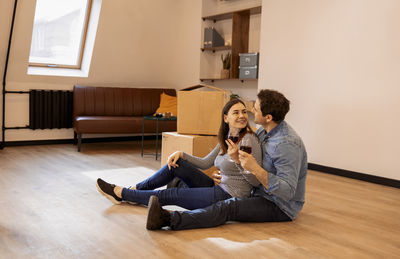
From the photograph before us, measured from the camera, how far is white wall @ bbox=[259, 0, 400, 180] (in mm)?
4059

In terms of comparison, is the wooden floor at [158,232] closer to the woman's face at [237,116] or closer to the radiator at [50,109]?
the woman's face at [237,116]

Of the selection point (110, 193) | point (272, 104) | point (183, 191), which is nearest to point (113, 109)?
point (110, 193)

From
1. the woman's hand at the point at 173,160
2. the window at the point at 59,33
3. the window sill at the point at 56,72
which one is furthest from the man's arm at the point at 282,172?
the window at the point at 59,33

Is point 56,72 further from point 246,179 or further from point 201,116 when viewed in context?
point 246,179

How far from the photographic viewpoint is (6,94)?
5.76 meters

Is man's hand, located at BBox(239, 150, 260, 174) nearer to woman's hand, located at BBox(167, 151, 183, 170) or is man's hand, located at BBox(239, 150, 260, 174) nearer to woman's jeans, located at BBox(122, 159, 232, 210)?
woman's jeans, located at BBox(122, 159, 232, 210)

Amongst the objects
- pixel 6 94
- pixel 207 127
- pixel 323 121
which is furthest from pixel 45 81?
pixel 323 121

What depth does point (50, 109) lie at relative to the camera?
20.0 ft

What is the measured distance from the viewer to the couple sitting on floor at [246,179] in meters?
2.36

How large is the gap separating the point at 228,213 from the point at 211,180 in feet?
1.20

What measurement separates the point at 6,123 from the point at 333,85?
14.4ft

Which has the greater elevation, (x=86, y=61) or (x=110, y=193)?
(x=86, y=61)

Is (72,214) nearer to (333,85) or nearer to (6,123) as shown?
(333,85)

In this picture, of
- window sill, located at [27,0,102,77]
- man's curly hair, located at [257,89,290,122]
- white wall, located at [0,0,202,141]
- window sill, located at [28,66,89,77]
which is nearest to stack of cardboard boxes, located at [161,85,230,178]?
man's curly hair, located at [257,89,290,122]
